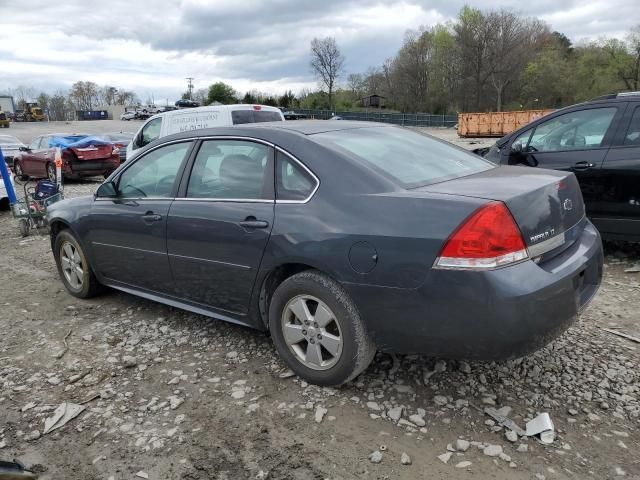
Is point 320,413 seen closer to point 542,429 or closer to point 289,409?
point 289,409

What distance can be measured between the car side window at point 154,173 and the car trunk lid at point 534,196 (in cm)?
199

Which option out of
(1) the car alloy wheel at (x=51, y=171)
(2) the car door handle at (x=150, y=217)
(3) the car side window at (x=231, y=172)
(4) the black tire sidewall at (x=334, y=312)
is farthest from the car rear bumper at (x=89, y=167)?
(4) the black tire sidewall at (x=334, y=312)

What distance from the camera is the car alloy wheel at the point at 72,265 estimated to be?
196 inches

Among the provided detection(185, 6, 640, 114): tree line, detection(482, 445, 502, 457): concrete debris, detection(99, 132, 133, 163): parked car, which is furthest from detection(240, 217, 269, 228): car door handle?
detection(185, 6, 640, 114): tree line

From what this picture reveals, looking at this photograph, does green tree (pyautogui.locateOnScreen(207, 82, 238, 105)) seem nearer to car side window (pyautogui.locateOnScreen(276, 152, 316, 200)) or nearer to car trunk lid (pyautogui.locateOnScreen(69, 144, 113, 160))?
car trunk lid (pyautogui.locateOnScreen(69, 144, 113, 160))

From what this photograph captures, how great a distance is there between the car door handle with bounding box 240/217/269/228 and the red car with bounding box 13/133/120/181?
44.9ft

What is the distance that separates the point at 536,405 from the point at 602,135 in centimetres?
366

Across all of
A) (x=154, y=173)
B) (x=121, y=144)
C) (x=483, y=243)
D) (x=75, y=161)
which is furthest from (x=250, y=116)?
(x=483, y=243)

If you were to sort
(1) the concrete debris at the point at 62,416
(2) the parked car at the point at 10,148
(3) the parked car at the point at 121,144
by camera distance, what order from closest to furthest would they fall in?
(1) the concrete debris at the point at 62,416 < (3) the parked car at the point at 121,144 < (2) the parked car at the point at 10,148

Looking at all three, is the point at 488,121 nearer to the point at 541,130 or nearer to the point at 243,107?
the point at 243,107

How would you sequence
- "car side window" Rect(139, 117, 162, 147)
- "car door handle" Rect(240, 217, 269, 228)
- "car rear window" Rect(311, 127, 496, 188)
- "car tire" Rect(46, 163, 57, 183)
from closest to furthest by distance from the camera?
"car rear window" Rect(311, 127, 496, 188)
"car door handle" Rect(240, 217, 269, 228)
"car side window" Rect(139, 117, 162, 147)
"car tire" Rect(46, 163, 57, 183)

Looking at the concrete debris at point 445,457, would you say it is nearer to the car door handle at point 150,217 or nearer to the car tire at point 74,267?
the car door handle at point 150,217

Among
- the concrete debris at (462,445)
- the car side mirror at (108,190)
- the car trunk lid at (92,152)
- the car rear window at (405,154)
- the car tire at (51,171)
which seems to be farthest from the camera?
the car tire at (51,171)

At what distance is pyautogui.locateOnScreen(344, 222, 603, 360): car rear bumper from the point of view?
2553mm
